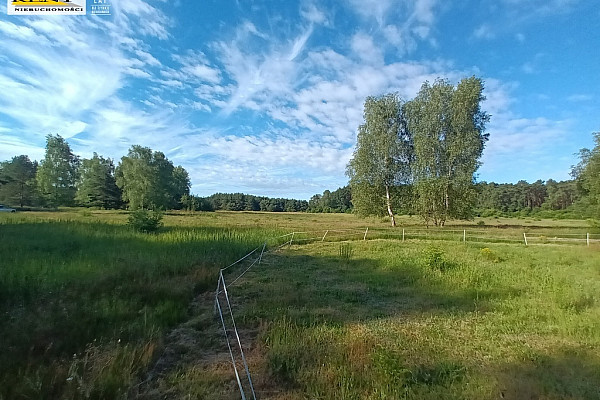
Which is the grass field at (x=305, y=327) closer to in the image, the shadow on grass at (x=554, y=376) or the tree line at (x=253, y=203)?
the shadow on grass at (x=554, y=376)

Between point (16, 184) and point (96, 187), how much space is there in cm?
1707

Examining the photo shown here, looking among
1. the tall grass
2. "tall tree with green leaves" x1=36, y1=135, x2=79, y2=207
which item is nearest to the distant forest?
"tall tree with green leaves" x1=36, y1=135, x2=79, y2=207

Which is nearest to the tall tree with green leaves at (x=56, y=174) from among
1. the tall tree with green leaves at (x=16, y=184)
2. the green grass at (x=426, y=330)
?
the tall tree with green leaves at (x=16, y=184)

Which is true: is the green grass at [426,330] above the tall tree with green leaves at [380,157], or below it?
below

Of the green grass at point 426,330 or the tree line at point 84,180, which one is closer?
the green grass at point 426,330

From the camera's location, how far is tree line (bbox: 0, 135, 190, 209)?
46.6 meters

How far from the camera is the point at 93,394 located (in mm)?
3982

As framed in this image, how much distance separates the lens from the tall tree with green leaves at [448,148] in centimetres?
3222

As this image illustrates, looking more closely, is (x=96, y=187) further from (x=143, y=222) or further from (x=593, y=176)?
(x=593, y=176)

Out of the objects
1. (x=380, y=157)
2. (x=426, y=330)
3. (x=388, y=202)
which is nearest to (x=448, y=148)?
(x=380, y=157)

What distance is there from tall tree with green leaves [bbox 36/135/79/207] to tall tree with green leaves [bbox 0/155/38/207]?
1686 millimetres

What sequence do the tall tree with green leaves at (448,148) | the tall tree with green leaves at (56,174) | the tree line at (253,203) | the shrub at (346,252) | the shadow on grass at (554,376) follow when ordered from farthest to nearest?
the tree line at (253,203) → the tall tree with green leaves at (56,174) → the tall tree with green leaves at (448,148) → the shrub at (346,252) → the shadow on grass at (554,376)

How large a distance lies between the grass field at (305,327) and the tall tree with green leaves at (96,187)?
54559 mm

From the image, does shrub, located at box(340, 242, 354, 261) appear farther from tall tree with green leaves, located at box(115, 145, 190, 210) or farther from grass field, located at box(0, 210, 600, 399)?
tall tree with green leaves, located at box(115, 145, 190, 210)
